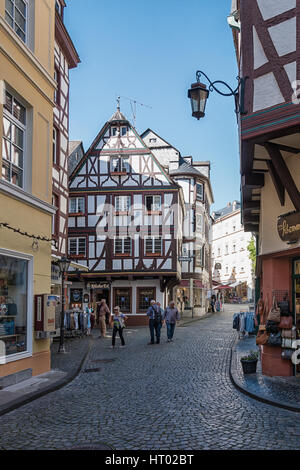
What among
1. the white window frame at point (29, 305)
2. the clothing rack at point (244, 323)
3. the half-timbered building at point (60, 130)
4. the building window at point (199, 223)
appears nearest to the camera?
the white window frame at point (29, 305)

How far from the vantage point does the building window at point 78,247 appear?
104 ft

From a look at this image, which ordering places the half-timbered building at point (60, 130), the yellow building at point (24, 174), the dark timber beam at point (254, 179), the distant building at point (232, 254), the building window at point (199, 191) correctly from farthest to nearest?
the distant building at point (232, 254) → the building window at point (199, 191) → the half-timbered building at point (60, 130) → the dark timber beam at point (254, 179) → the yellow building at point (24, 174)

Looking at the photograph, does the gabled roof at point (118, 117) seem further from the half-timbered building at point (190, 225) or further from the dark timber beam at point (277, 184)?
the dark timber beam at point (277, 184)

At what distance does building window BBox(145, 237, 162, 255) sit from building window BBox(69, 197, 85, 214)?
500cm

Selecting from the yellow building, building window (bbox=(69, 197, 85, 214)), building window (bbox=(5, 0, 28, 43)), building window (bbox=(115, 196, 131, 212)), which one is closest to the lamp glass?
the yellow building

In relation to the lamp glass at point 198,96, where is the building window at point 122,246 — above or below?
below

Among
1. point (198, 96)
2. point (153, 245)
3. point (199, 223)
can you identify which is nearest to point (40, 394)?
point (198, 96)

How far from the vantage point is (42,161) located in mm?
11523

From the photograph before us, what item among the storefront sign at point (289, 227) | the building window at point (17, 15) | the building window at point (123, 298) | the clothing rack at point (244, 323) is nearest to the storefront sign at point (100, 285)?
the building window at point (123, 298)

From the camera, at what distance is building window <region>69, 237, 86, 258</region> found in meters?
31.7

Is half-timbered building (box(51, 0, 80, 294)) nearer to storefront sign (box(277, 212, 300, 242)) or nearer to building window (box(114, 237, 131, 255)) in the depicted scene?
building window (box(114, 237, 131, 255))

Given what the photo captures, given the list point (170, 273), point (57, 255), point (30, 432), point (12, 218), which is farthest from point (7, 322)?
point (170, 273)

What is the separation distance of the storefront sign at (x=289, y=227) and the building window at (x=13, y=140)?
19.3ft

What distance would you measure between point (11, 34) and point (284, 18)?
546 cm
